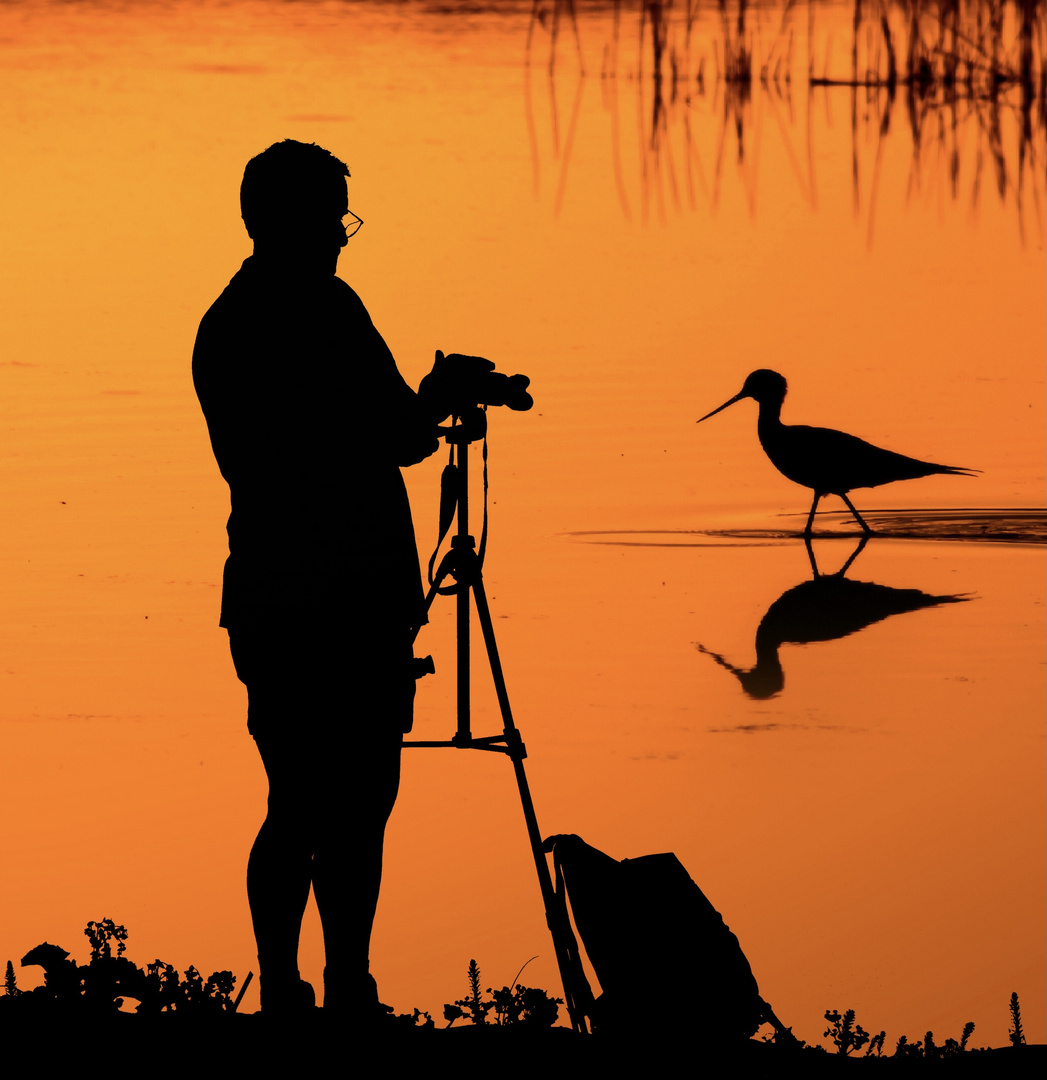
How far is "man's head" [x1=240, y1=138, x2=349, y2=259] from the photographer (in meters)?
3.19

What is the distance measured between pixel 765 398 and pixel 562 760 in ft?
14.2

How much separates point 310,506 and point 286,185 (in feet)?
1.79

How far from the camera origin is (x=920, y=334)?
38.9 feet

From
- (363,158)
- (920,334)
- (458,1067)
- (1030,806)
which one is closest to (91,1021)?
(458,1067)

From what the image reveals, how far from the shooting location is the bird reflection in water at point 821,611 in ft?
21.5

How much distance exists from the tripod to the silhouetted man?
0.21 metres

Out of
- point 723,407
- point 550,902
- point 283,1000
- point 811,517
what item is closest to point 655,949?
point 550,902

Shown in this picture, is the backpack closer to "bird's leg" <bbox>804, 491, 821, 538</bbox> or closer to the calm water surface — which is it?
the calm water surface

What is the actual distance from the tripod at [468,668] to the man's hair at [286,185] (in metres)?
0.47

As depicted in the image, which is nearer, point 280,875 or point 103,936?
point 280,875

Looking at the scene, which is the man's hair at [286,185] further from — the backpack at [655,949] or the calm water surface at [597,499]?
the calm water surface at [597,499]

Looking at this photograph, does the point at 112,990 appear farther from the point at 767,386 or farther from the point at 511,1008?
the point at 767,386

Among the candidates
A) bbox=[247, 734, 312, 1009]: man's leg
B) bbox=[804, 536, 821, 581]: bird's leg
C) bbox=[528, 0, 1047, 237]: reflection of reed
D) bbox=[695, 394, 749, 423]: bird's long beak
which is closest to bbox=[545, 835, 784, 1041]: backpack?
bbox=[247, 734, 312, 1009]: man's leg

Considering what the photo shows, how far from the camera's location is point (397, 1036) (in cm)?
337
